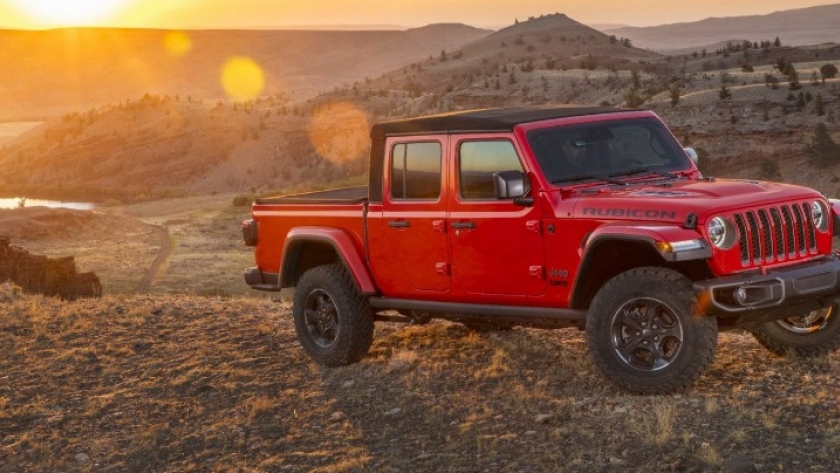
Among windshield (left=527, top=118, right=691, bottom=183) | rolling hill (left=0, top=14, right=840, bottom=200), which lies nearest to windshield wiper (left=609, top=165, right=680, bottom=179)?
windshield (left=527, top=118, right=691, bottom=183)

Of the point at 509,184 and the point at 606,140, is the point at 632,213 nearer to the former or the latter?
the point at 509,184

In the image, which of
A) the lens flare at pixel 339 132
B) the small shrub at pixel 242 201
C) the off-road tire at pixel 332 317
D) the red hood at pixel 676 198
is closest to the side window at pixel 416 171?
the off-road tire at pixel 332 317

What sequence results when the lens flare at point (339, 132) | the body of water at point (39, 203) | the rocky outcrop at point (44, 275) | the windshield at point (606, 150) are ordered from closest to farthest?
the windshield at point (606, 150) < the rocky outcrop at point (44, 275) < the body of water at point (39, 203) < the lens flare at point (339, 132)

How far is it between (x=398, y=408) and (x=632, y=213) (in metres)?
2.48

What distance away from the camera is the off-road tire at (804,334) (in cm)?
931

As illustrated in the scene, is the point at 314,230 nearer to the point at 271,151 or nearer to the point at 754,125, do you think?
the point at 754,125

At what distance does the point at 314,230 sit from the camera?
417 inches

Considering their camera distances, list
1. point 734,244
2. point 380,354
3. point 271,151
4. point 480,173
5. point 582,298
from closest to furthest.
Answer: point 734,244 < point 582,298 < point 480,173 < point 380,354 < point 271,151

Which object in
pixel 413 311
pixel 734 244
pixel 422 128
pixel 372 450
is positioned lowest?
pixel 372 450

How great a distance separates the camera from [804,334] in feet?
30.9

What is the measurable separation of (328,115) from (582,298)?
66.3m

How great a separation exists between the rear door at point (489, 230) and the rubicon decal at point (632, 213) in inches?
19.9

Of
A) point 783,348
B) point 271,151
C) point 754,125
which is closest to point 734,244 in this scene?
point 783,348

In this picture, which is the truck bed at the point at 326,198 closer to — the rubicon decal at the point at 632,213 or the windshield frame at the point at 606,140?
the windshield frame at the point at 606,140
